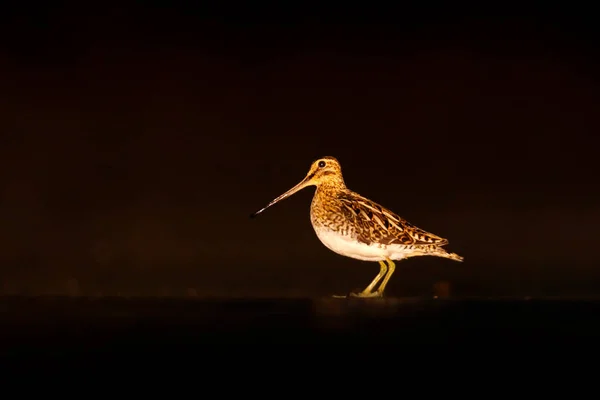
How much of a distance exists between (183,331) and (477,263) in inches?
46.2

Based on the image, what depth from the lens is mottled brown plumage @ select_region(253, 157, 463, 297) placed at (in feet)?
7.13

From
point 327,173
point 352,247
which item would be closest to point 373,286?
point 352,247

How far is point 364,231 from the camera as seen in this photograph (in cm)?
217

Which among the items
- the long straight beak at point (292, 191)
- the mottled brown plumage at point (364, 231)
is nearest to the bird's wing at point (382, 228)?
the mottled brown plumage at point (364, 231)

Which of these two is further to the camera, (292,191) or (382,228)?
(292,191)

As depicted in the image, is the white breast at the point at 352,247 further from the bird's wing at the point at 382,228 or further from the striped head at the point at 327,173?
the striped head at the point at 327,173

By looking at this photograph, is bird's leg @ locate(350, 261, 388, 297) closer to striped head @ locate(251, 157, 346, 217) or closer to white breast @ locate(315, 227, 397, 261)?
white breast @ locate(315, 227, 397, 261)

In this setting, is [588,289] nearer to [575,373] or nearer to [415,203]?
[415,203]

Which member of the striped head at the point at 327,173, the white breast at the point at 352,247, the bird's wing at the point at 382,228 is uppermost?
the striped head at the point at 327,173

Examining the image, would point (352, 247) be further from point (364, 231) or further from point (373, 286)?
point (373, 286)

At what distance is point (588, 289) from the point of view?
254 cm

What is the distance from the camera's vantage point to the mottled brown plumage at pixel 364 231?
2174 mm

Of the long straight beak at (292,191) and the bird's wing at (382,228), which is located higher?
the long straight beak at (292,191)

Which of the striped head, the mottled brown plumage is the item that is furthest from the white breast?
the striped head
